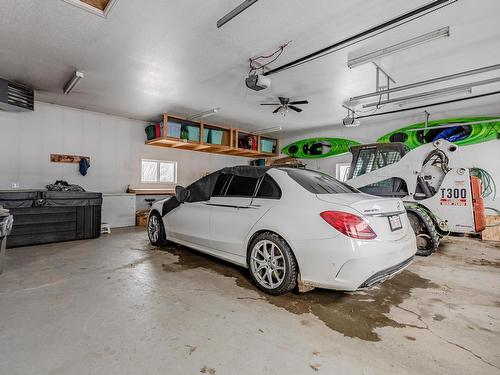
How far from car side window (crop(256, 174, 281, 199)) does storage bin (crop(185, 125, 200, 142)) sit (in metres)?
4.88

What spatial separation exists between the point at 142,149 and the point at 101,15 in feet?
16.8

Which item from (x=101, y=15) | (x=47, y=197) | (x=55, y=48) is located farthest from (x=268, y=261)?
(x=47, y=197)

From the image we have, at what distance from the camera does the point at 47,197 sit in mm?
4504

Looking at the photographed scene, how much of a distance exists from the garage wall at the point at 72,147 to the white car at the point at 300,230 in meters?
4.79

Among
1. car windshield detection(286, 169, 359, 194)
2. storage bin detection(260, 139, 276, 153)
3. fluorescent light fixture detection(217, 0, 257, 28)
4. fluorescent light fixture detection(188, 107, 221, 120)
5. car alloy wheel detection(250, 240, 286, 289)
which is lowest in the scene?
car alloy wheel detection(250, 240, 286, 289)

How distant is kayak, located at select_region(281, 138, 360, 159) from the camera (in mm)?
8211

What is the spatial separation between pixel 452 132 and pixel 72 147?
967 centimetres

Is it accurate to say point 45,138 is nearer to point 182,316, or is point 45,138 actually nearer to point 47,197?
point 47,197

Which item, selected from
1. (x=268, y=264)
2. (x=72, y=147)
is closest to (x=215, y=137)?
(x=72, y=147)

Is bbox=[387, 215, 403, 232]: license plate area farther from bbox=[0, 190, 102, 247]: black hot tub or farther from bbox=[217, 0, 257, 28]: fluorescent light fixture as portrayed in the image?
bbox=[0, 190, 102, 247]: black hot tub

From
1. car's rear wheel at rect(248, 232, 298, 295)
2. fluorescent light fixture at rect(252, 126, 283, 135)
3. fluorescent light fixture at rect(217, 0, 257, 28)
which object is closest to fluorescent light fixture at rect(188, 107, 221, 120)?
fluorescent light fixture at rect(252, 126, 283, 135)

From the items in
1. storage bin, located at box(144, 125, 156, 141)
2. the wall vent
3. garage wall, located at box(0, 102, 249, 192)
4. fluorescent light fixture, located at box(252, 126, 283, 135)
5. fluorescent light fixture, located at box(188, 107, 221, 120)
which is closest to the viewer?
the wall vent

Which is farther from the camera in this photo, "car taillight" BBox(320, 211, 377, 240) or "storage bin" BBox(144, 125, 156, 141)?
Result: "storage bin" BBox(144, 125, 156, 141)

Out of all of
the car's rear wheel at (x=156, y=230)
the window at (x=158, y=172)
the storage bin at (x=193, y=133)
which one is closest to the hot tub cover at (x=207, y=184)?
the car's rear wheel at (x=156, y=230)
